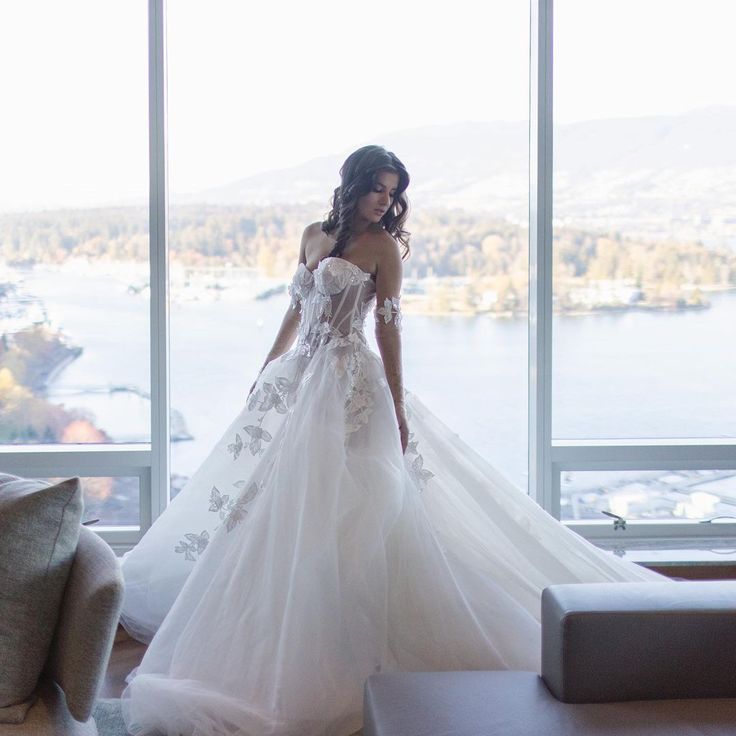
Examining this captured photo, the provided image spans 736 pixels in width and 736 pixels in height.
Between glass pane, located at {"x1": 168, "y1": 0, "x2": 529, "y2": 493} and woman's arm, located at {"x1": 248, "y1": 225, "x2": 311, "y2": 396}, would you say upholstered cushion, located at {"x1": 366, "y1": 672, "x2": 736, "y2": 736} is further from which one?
glass pane, located at {"x1": 168, "y1": 0, "x2": 529, "y2": 493}

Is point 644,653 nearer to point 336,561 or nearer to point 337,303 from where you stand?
point 336,561

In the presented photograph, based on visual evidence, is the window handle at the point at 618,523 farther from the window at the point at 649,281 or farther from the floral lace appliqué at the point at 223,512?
the floral lace appliqué at the point at 223,512

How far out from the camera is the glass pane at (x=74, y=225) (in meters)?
4.30

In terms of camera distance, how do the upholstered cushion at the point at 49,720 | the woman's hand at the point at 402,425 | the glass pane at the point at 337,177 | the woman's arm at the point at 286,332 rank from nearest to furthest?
the upholstered cushion at the point at 49,720
the woman's hand at the point at 402,425
the woman's arm at the point at 286,332
the glass pane at the point at 337,177

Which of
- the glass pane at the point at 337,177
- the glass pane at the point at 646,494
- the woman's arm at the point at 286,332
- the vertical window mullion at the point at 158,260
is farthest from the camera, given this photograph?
the glass pane at the point at 646,494

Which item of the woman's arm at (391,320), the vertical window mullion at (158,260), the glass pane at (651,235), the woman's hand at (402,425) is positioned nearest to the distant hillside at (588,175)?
the glass pane at (651,235)

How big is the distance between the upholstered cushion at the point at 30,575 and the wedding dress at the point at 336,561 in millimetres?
708

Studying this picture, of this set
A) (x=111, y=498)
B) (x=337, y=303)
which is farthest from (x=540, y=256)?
(x=111, y=498)

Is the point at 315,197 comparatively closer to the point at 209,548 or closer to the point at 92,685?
the point at 209,548

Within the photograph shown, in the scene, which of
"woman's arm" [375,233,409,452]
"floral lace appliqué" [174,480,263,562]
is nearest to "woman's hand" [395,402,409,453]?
"woman's arm" [375,233,409,452]

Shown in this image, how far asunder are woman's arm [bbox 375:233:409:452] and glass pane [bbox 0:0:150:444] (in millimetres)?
1512

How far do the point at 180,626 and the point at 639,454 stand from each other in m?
2.41

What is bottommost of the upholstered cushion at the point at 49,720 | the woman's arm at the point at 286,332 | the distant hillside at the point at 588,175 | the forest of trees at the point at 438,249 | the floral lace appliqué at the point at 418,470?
the upholstered cushion at the point at 49,720

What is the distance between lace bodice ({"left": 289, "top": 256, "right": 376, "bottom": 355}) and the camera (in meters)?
3.25
